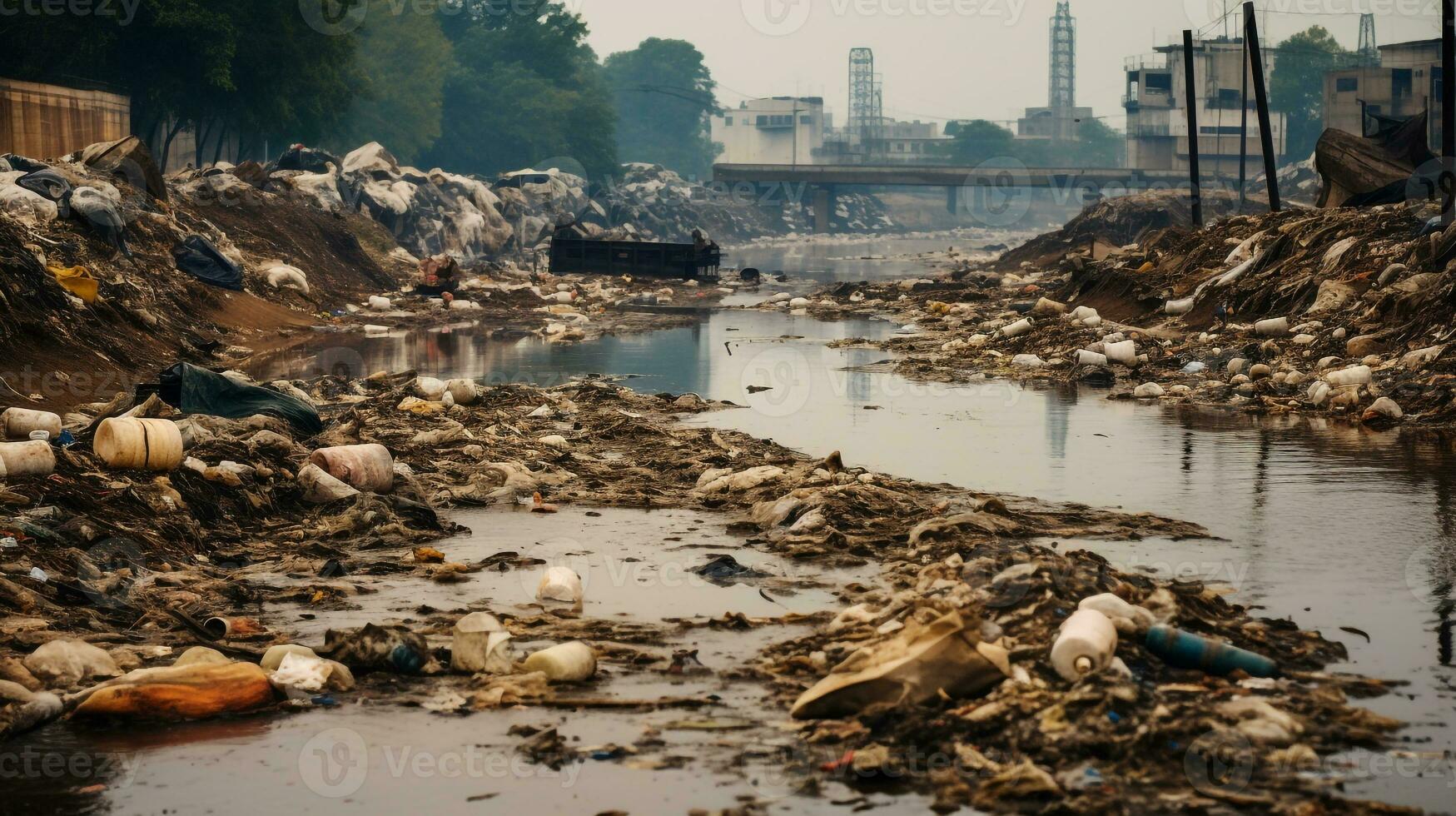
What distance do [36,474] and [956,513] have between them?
16.6 feet

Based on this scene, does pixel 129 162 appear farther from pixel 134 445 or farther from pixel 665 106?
pixel 665 106

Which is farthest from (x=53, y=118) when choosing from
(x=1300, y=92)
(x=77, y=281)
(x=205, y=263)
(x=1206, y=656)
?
(x=1300, y=92)

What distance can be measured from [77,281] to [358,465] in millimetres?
8630

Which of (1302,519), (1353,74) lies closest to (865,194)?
(1353,74)

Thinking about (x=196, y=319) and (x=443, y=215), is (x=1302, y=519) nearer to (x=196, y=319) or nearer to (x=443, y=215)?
(x=196, y=319)

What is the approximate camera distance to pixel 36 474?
26.3 feet

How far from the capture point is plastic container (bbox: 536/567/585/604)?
276 inches

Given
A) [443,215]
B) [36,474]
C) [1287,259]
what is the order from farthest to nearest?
[443,215] < [1287,259] < [36,474]

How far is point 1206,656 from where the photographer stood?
17.6 ft

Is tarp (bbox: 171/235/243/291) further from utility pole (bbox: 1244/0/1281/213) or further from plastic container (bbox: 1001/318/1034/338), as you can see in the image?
utility pole (bbox: 1244/0/1281/213)

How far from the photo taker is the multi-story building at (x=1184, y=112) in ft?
323

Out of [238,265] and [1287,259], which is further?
[238,265]

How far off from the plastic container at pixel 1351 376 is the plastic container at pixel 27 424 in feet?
35.8

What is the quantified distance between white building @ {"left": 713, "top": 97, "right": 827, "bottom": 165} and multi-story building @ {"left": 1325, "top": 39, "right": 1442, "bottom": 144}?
2854 inches
